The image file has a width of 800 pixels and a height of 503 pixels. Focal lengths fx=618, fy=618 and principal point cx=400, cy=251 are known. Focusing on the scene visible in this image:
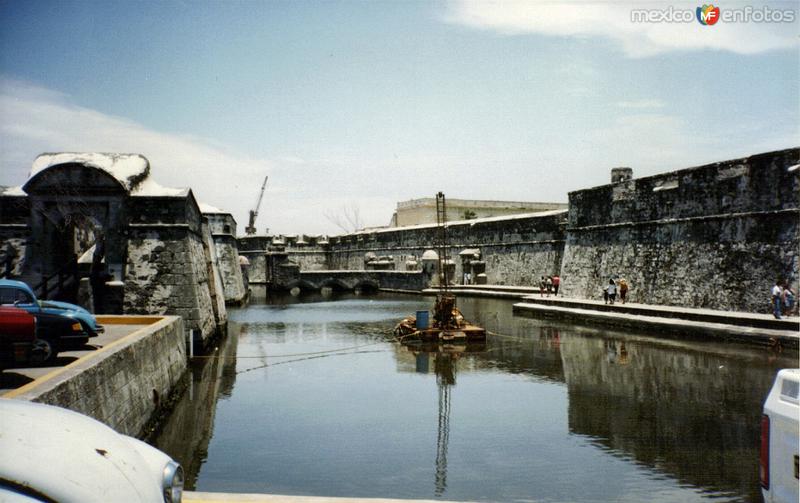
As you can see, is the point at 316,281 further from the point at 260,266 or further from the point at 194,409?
the point at 194,409

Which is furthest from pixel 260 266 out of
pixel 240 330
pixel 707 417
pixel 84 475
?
pixel 84 475

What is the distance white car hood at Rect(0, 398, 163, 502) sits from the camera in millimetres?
1811

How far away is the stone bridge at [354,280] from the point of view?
37.0 m

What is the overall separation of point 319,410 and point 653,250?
1411cm

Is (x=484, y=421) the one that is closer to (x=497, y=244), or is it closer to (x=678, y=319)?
(x=678, y=319)

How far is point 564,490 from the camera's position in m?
5.96

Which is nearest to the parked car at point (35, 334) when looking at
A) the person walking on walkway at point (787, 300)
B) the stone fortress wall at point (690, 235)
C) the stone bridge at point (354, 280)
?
the person walking on walkway at point (787, 300)

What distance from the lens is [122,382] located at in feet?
23.2

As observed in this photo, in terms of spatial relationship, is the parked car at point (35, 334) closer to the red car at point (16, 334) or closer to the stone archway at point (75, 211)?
the red car at point (16, 334)

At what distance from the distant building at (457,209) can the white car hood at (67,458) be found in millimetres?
52848

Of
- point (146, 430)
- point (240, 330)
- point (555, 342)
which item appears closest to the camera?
point (146, 430)

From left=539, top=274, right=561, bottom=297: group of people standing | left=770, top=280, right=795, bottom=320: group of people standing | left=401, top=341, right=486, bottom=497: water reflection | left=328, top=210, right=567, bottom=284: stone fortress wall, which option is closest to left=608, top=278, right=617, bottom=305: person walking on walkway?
left=770, top=280, right=795, bottom=320: group of people standing

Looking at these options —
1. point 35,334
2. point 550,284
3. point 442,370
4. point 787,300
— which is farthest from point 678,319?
point 35,334

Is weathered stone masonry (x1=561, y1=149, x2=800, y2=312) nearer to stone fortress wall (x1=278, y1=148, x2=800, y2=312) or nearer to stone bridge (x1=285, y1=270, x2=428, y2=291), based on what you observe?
stone fortress wall (x1=278, y1=148, x2=800, y2=312)
